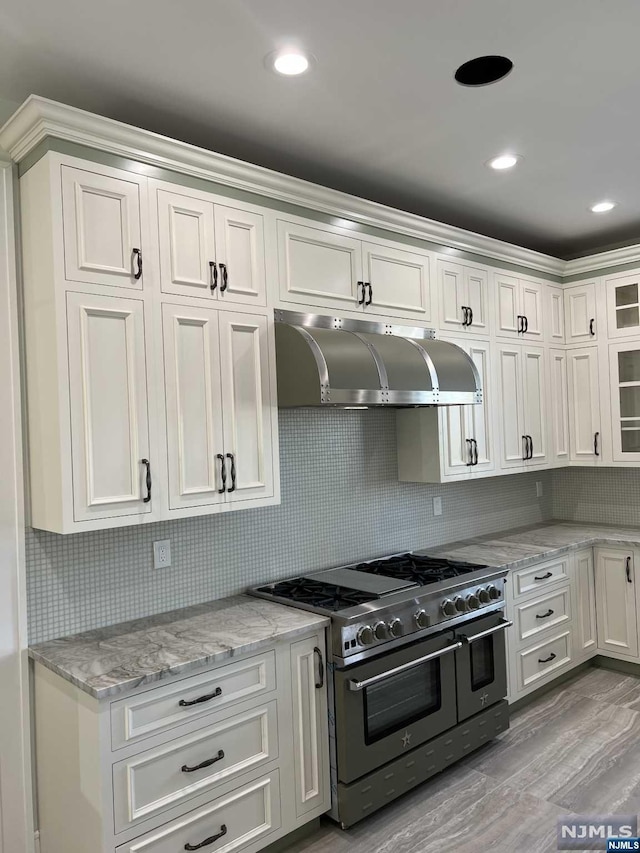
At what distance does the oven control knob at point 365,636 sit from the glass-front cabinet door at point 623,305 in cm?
286

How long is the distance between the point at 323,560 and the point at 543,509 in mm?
2288

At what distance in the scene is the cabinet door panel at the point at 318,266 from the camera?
282 cm

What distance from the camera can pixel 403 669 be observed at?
2.68 m

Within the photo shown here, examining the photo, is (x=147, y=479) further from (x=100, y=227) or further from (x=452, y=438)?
(x=452, y=438)

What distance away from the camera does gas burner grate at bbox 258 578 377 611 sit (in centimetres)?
266

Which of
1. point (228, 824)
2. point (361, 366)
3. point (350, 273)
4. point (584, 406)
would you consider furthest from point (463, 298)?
point (228, 824)

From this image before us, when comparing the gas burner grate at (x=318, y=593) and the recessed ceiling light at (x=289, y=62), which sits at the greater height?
the recessed ceiling light at (x=289, y=62)

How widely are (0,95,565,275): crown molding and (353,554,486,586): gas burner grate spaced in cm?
174

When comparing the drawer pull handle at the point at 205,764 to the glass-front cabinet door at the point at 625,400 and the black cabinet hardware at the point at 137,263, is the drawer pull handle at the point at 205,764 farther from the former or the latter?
the glass-front cabinet door at the point at 625,400

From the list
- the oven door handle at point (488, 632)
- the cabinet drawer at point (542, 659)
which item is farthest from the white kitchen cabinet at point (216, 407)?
the cabinet drawer at point (542, 659)

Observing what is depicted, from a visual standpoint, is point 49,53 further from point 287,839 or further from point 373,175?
point 287,839

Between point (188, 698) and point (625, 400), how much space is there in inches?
135

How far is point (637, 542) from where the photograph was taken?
13.0ft

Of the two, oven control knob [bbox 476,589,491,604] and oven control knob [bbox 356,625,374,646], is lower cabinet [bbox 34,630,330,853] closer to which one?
oven control knob [bbox 356,625,374,646]
